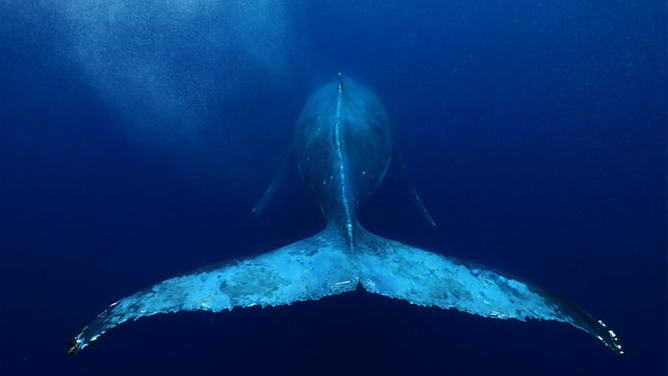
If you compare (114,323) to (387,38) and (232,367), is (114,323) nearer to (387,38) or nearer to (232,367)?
(232,367)

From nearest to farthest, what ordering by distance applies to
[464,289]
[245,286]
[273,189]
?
[245,286] → [464,289] → [273,189]

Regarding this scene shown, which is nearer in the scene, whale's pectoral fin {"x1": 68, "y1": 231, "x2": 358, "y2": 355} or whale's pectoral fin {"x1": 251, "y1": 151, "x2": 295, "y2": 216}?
whale's pectoral fin {"x1": 68, "y1": 231, "x2": 358, "y2": 355}

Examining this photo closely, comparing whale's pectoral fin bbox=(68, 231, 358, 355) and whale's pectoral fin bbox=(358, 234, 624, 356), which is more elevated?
whale's pectoral fin bbox=(68, 231, 358, 355)

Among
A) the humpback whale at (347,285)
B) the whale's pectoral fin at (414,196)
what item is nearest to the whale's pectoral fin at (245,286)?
the humpback whale at (347,285)

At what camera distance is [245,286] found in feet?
14.5

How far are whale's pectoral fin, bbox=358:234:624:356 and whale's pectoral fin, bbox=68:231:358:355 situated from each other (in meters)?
0.41

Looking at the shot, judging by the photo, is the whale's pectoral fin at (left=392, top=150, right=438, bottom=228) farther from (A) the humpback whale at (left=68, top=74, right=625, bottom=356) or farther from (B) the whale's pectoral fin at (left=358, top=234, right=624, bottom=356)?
(B) the whale's pectoral fin at (left=358, top=234, right=624, bottom=356)

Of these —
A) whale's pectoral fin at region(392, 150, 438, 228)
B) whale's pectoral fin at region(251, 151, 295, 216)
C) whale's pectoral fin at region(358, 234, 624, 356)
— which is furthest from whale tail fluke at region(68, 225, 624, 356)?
whale's pectoral fin at region(251, 151, 295, 216)

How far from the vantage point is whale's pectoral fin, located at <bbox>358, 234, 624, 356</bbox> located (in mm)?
4234

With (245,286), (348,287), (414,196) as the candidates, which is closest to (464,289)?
(348,287)

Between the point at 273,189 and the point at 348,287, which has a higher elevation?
the point at 348,287

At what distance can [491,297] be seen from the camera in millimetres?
4457

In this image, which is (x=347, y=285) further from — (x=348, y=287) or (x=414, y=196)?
(x=414, y=196)

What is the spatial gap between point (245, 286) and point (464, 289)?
8.72ft
